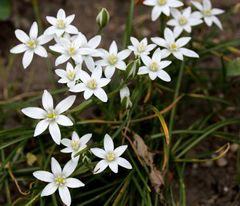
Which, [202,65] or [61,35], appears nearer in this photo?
[61,35]

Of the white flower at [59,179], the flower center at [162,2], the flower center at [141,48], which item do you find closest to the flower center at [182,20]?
the flower center at [162,2]

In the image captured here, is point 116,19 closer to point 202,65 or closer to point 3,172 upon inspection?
point 202,65

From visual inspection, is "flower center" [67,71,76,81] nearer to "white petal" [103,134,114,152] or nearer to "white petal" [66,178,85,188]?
"white petal" [103,134,114,152]

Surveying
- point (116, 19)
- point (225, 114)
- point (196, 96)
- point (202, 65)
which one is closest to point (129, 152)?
point (196, 96)

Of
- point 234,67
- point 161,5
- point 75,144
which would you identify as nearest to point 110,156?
point 75,144

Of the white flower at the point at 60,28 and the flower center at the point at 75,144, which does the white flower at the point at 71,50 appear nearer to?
the white flower at the point at 60,28

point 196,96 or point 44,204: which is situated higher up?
point 196,96

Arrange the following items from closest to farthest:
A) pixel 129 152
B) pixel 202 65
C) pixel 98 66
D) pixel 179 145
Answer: pixel 98 66, pixel 129 152, pixel 179 145, pixel 202 65

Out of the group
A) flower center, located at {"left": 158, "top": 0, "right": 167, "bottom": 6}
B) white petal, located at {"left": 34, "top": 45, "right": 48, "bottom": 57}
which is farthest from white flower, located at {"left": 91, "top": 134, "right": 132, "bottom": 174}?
flower center, located at {"left": 158, "top": 0, "right": 167, "bottom": 6}

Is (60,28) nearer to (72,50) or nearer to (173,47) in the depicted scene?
(72,50)
